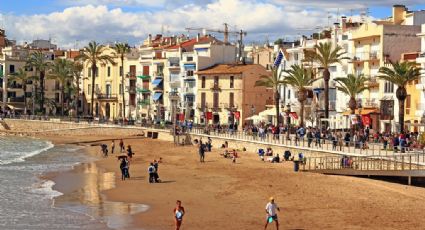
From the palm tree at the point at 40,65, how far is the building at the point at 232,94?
110ft

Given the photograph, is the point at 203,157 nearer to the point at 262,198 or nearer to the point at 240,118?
the point at 262,198

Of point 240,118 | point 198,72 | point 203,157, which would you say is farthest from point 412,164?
point 198,72

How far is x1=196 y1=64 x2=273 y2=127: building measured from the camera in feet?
276

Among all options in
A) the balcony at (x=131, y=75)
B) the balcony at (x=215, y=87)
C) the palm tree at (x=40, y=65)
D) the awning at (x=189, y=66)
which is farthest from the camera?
the palm tree at (x=40, y=65)

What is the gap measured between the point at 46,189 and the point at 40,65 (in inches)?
3002

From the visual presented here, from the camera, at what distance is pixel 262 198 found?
33.0m

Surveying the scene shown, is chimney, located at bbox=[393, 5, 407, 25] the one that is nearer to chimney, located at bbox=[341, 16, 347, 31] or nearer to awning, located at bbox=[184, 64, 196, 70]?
chimney, located at bbox=[341, 16, 347, 31]

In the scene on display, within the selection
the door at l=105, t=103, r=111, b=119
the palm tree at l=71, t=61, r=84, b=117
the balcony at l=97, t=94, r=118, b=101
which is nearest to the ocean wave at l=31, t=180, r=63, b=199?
the balcony at l=97, t=94, r=118, b=101

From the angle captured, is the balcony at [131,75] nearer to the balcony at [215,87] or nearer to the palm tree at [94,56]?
the palm tree at [94,56]

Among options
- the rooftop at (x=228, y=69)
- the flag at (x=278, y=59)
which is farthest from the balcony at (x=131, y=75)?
the flag at (x=278, y=59)

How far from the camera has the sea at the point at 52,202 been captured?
2842cm

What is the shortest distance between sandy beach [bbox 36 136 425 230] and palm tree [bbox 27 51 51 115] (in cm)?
6573

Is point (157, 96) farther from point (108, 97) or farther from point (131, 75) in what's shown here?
point (108, 97)

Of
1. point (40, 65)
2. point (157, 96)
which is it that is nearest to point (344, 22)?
point (157, 96)
